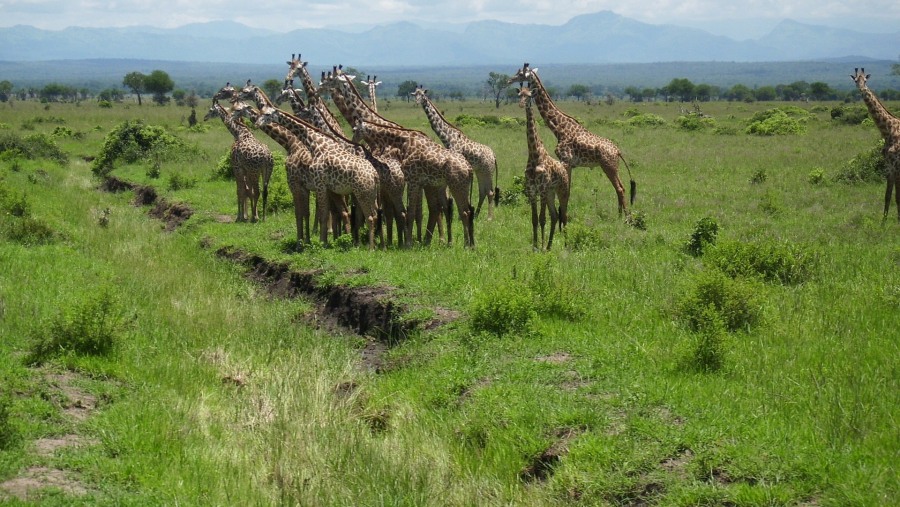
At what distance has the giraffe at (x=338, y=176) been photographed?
13.6 meters

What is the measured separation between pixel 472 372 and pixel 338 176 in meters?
5.76

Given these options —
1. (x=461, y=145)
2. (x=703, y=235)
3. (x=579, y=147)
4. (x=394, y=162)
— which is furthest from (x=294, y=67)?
(x=703, y=235)

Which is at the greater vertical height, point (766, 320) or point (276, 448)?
point (766, 320)

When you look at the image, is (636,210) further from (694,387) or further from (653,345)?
(694,387)

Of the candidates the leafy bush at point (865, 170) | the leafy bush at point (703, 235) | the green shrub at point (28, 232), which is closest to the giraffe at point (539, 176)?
the leafy bush at point (703, 235)

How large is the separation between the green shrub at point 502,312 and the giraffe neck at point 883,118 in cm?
1006

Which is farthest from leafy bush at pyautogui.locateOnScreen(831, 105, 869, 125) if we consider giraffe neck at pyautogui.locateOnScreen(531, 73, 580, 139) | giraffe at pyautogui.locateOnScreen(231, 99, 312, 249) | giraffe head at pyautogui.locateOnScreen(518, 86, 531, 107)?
giraffe at pyautogui.locateOnScreen(231, 99, 312, 249)

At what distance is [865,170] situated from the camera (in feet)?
70.8

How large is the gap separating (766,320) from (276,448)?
5.43 m

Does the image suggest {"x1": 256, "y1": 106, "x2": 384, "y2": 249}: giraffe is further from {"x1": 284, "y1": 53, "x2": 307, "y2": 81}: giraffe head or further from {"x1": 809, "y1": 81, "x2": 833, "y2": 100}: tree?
{"x1": 809, "y1": 81, "x2": 833, "y2": 100}: tree

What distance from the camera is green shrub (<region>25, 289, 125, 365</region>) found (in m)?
9.16

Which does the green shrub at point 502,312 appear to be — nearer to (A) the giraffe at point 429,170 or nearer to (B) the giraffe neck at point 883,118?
(A) the giraffe at point 429,170

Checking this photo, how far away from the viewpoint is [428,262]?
12.9 metres

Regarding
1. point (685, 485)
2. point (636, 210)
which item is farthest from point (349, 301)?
point (636, 210)
